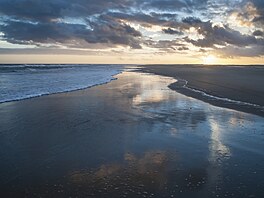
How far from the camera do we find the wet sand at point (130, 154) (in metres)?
6.38

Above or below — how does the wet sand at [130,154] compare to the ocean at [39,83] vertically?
above

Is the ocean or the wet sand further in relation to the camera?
the ocean

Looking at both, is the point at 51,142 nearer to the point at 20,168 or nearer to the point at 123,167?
the point at 20,168

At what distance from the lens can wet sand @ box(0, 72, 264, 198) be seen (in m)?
6.38

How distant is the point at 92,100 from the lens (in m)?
20.1

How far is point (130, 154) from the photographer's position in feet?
28.5

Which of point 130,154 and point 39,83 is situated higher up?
point 130,154

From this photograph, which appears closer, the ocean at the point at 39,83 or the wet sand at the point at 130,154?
the wet sand at the point at 130,154

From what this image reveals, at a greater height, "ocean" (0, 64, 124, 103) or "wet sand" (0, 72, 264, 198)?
"wet sand" (0, 72, 264, 198)

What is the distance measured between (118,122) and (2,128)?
4629mm

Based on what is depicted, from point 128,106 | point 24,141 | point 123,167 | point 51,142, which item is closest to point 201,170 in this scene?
point 123,167

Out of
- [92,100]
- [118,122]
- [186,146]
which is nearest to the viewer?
[186,146]

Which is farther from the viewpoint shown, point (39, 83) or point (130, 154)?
point (39, 83)

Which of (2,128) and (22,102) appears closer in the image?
(2,128)
